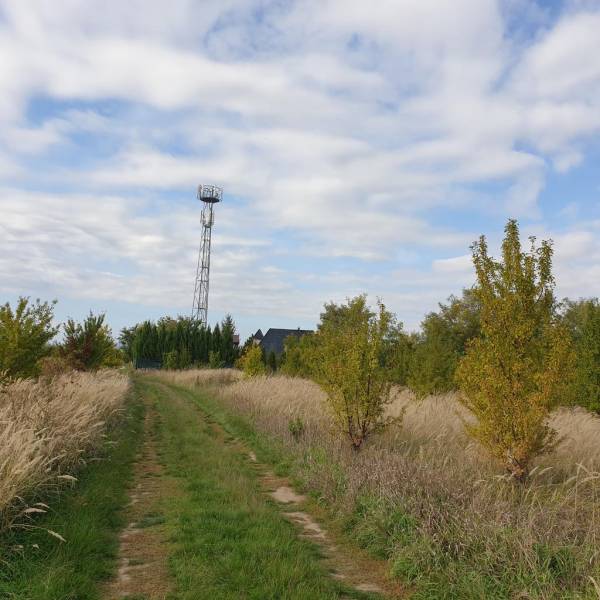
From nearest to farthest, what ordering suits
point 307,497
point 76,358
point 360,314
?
point 307,497 → point 360,314 → point 76,358

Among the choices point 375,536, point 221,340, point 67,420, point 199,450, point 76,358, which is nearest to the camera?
point 375,536

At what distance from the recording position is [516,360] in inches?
263

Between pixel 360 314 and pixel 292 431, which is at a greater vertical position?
pixel 360 314

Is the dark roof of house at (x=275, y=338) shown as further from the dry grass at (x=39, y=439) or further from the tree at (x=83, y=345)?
the dry grass at (x=39, y=439)

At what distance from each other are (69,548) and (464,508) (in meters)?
3.89

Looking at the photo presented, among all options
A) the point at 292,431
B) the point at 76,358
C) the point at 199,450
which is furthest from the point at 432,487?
the point at 76,358

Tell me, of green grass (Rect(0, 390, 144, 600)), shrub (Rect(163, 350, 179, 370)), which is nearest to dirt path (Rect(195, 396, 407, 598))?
green grass (Rect(0, 390, 144, 600))

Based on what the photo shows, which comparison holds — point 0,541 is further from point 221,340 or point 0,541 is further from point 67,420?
point 221,340

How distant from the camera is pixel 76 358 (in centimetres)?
2114

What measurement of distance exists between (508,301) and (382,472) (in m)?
2.68

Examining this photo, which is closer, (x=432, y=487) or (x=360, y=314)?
(x=432, y=487)

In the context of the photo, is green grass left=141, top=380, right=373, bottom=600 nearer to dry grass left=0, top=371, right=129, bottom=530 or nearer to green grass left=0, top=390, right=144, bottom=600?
green grass left=0, top=390, right=144, bottom=600

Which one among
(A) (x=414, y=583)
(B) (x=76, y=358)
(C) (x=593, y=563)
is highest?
(B) (x=76, y=358)

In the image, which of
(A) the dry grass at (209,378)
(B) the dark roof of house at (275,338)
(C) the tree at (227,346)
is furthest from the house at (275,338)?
Result: (A) the dry grass at (209,378)
